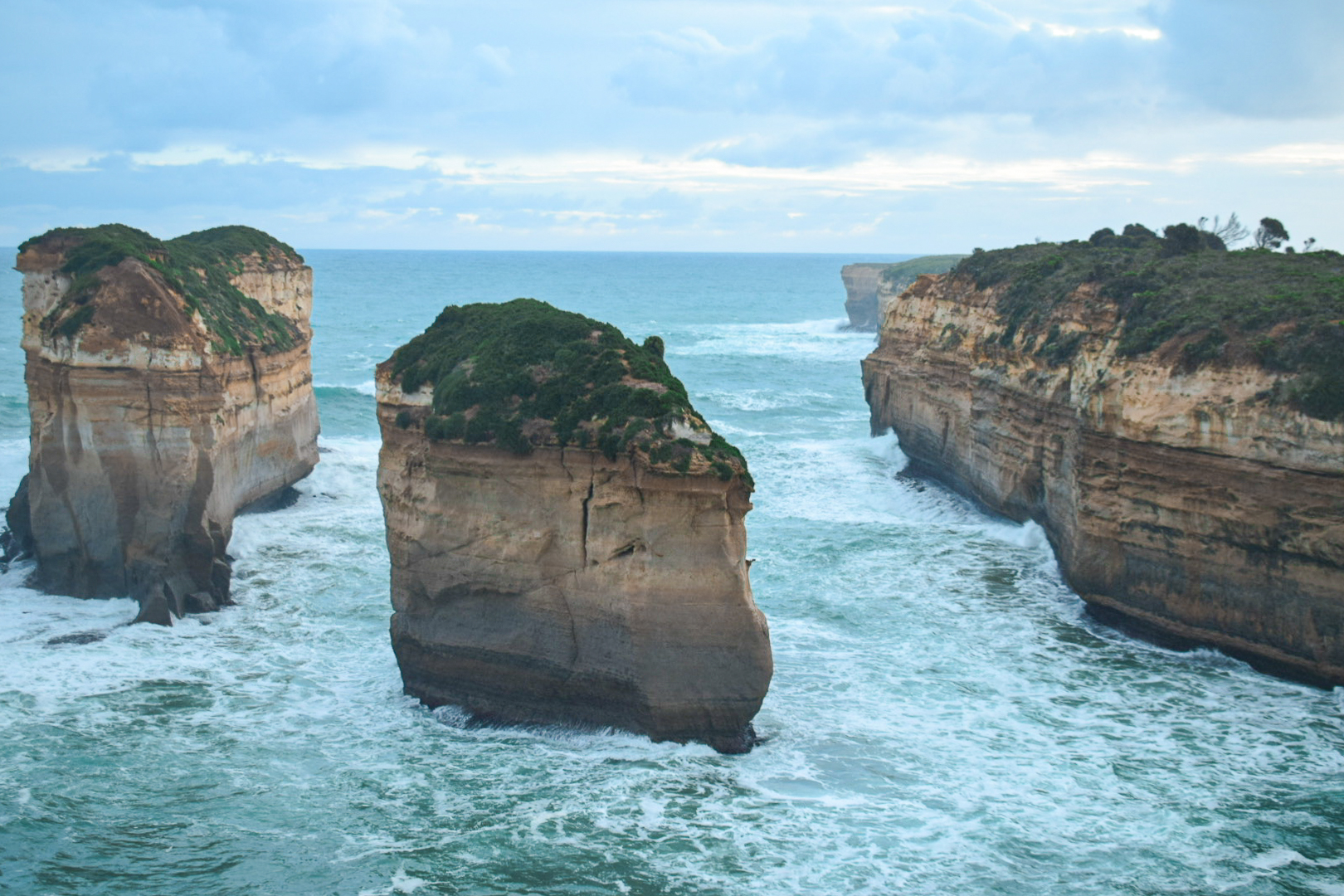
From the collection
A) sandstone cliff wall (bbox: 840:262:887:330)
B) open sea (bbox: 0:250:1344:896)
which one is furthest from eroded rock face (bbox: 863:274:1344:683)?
sandstone cliff wall (bbox: 840:262:887:330)

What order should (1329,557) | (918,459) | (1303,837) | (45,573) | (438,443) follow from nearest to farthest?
(1303,837) → (438,443) → (1329,557) → (45,573) → (918,459)

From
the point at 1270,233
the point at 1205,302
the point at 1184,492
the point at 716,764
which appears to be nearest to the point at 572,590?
the point at 716,764

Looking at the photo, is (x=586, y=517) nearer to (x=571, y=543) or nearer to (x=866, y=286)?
(x=571, y=543)

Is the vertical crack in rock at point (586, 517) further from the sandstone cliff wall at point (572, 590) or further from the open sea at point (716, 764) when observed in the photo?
the open sea at point (716, 764)

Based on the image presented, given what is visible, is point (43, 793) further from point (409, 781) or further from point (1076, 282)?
point (1076, 282)

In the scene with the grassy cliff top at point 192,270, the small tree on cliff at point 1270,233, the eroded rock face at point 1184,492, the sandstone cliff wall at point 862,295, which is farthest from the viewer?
the sandstone cliff wall at point 862,295

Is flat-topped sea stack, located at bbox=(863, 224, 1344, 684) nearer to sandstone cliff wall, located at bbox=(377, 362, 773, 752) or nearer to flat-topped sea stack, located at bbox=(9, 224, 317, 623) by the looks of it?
sandstone cliff wall, located at bbox=(377, 362, 773, 752)

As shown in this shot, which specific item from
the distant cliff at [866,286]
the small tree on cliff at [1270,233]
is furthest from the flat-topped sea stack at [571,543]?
the distant cliff at [866,286]

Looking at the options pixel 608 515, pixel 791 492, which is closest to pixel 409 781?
pixel 608 515
